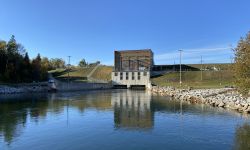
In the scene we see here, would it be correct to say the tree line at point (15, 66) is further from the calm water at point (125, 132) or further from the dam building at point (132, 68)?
the calm water at point (125, 132)

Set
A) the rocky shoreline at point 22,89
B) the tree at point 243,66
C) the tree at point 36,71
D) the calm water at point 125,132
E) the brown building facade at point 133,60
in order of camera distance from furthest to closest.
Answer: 1. the brown building facade at point 133,60
2. the tree at point 36,71
3. the rocky shoreline at point 22,89
4. the tree at point 243,66
5. the calm water at point 125,132

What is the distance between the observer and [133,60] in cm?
18925

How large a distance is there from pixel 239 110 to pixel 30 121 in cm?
3156

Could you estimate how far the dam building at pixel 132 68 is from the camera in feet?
554

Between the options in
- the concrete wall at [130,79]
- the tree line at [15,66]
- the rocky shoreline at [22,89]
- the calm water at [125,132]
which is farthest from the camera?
the concrete wall at [130,79]

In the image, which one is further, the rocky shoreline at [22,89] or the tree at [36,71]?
the tree at [36,71]

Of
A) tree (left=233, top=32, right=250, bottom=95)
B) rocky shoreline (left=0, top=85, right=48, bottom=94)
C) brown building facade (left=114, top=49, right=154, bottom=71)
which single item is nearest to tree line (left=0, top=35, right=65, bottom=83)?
rocky shoreline (left=0, top=85, right=48, bottom=94)

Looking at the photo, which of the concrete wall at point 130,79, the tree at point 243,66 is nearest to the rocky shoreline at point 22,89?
the concrete wall at point 130,79

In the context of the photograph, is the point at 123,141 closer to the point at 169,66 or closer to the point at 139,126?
the point at 139,126

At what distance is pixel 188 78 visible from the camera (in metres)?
158

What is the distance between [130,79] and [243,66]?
454ft

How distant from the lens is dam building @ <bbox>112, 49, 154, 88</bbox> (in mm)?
169000

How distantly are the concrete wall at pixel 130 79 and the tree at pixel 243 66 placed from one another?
13010 centimetres

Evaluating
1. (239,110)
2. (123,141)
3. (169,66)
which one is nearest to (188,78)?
(169,66)
